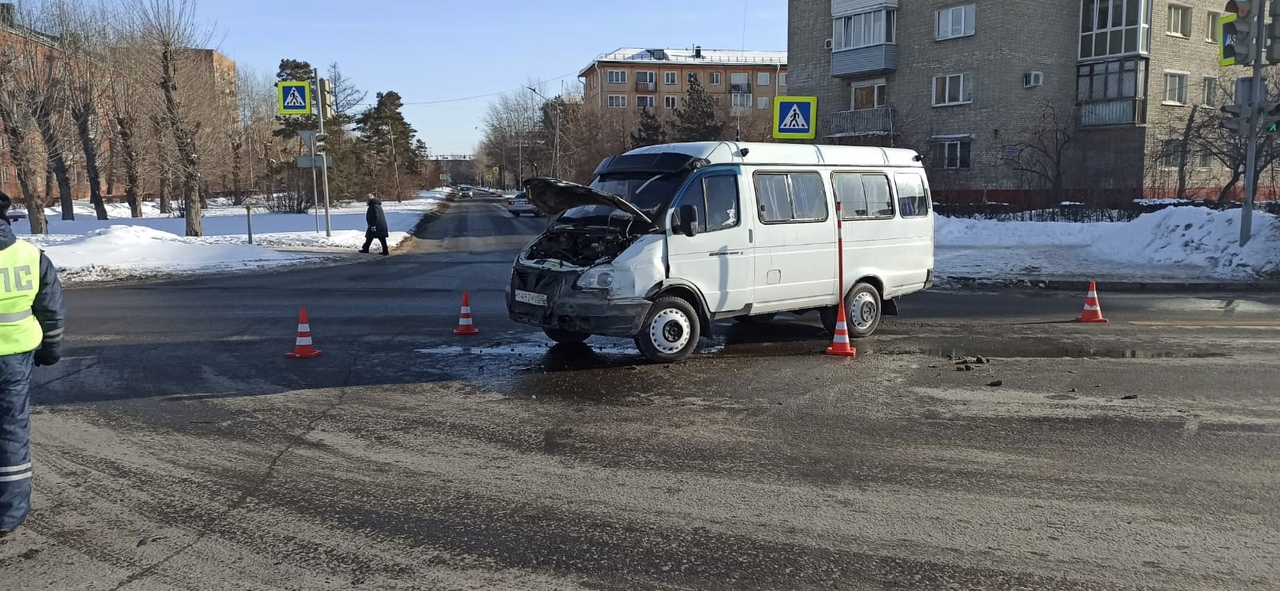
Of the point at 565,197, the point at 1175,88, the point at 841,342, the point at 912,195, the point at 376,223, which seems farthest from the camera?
the point at 1175,88

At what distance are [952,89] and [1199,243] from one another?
2154cm

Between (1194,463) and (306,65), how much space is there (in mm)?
65786

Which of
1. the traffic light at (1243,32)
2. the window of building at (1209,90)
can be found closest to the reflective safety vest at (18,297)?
the traffic light at (1243,32)

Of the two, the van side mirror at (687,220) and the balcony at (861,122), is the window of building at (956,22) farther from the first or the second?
the van side mirror at (687,220)

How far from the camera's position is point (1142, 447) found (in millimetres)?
5977

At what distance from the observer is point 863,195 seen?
10.2 m

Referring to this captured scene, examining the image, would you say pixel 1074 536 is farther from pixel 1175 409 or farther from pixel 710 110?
pixel 710 110

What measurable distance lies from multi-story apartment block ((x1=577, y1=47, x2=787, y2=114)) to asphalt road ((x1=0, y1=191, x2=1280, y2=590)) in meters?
89.2

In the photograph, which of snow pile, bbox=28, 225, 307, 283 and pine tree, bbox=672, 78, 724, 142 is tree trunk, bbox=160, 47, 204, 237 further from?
pine tree, bbox=672, 78, 724, 142

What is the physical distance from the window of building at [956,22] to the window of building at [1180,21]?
775 cm

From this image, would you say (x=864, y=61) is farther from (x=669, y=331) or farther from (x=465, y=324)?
(x=669, y=331)

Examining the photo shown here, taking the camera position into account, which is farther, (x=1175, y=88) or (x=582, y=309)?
(x=1175, y=88)

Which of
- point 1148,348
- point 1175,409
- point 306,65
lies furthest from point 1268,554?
point 306,65

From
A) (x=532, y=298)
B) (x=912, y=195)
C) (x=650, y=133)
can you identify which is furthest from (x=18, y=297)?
(x=650, y=133)
